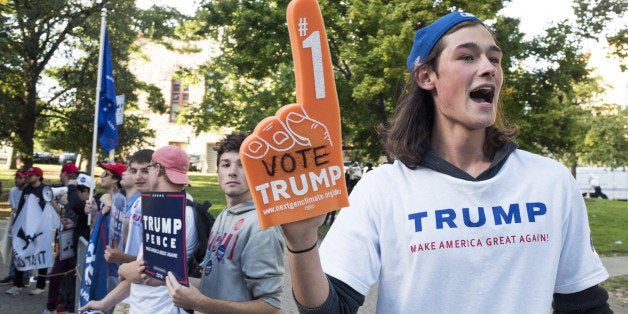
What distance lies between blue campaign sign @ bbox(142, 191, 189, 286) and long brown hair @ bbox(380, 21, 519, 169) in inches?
51.4

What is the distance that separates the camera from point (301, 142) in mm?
1409

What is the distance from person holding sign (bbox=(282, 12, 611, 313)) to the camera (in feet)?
5.64

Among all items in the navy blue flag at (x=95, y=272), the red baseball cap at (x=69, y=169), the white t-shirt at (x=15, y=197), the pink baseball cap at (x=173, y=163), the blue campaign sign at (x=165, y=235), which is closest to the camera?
the blue campaign sign at (x=165, y=235)

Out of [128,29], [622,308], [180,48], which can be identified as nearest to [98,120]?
[622,308]

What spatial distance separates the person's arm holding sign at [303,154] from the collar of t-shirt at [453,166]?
49 centimetres

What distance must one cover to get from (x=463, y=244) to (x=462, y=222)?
62 millimetres

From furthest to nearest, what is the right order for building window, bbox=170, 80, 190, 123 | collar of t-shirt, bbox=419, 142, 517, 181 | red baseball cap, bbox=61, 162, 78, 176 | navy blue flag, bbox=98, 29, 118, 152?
building window, bbox=170, 80, 190, 123
red baseball cap, bbox=61, 162, 78, 176
navy blue flag, bbox=98, 29, 118, 152
collar of t-shirt, bbox=419, 142, 517, 181

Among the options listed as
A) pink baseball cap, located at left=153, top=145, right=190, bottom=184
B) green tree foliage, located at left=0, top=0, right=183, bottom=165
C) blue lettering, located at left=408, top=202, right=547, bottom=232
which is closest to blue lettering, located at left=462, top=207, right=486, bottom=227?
blue lettering, located at left=408, top=202, right=547, bottom=232

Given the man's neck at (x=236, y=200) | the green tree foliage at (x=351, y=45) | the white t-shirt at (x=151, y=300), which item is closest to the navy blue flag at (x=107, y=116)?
the green tree foliage at (x=351, y=45)

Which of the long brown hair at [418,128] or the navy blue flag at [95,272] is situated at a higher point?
the long brown hair at [418,128]

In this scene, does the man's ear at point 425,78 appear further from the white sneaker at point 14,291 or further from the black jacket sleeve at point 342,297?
the white sneaker at point 14,291

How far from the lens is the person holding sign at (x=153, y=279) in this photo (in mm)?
3496

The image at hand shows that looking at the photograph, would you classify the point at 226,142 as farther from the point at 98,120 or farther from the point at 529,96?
the point at 529,96

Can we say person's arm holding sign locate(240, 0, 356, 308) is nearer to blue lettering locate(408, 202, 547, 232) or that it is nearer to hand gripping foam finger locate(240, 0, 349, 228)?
hand gripping foam finger locate(240, 0, 349, 228)
